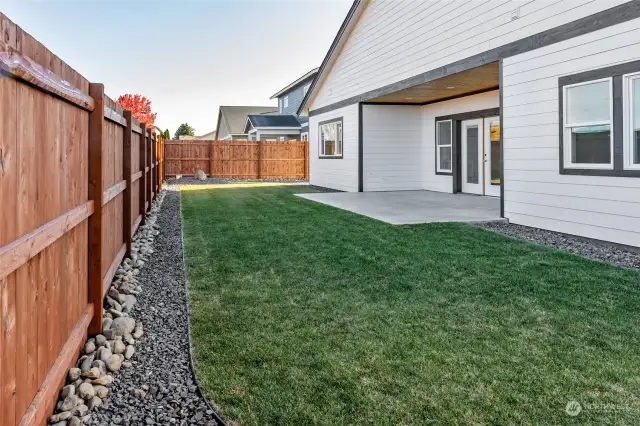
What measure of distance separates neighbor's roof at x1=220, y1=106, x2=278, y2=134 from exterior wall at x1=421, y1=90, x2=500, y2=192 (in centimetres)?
2457

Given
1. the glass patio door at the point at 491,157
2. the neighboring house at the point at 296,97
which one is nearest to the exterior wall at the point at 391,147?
the glass patio door at the point at 491,157

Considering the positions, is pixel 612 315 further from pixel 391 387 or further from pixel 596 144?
pixel 596 144

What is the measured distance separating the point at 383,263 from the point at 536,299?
1.76m

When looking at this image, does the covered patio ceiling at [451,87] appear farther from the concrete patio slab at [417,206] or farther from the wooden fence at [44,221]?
the wooden fence at [44,221]

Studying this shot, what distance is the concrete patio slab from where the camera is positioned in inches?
348

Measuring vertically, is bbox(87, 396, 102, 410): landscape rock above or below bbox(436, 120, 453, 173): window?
below

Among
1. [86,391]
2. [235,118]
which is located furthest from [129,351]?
[235,118]

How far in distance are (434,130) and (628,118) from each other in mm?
8431

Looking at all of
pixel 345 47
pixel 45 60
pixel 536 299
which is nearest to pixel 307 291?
pixel 536 299

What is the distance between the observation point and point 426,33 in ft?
35.2

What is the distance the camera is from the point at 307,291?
4.61 m

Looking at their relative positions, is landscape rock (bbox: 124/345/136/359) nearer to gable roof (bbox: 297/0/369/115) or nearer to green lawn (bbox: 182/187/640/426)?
green lawn (bbox: 182/187/640/426)

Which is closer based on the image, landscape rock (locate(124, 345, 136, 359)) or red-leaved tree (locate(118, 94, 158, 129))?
landscape rock (locate(124, 345, 136, 359))

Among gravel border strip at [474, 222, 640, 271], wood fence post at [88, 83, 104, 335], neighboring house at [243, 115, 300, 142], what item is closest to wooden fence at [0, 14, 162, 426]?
wood fence post at [88, 83, 104, 335]
